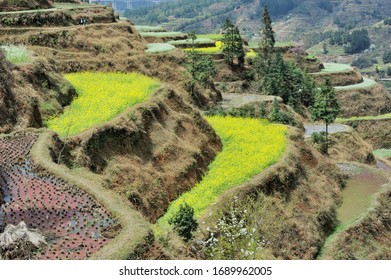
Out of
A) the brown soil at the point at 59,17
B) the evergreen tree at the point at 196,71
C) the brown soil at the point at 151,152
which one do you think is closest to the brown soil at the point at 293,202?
the brown soil at the point at 151,152

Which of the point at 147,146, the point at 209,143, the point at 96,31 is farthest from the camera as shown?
the point at 96,31

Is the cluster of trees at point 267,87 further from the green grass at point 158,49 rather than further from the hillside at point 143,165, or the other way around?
the green grass at point 158,49

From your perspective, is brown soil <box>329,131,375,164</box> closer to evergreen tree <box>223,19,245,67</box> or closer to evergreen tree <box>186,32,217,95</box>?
evergreen tree <box>186,32,217,95</box>

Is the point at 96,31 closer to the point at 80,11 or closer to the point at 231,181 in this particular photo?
the point at 80,11

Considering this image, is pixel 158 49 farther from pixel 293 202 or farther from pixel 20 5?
pixel 293 202
